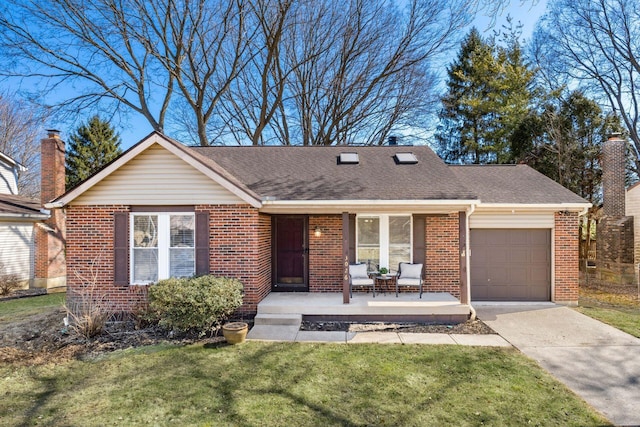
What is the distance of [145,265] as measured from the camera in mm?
7891

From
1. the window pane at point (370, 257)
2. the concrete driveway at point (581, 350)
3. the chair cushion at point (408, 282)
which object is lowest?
the concrete driveway at point (581, 350)

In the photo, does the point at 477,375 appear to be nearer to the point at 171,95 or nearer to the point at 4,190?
the point at 171,95

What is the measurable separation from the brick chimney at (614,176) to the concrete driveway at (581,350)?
6.76 meters

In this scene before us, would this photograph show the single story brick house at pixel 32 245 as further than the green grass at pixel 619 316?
Yes

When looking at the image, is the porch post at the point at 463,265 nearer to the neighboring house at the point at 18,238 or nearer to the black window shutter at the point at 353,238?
the black window shutter at the point at 353,238

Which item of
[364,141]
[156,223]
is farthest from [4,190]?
[364,141]

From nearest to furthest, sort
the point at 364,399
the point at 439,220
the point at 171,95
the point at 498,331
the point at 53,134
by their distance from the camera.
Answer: the point at 364,399 < the point at 498,331 < the point at 439,220 < the point at 53,134 < the point at 171,95

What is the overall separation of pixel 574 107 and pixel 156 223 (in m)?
18.0

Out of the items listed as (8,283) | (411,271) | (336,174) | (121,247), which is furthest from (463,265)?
(8,283)

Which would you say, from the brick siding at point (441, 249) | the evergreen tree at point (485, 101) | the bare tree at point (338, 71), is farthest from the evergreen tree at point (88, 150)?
the evergreen tree at point (485, 101)

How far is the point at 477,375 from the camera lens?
196 inches

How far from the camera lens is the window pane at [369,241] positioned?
9406 millimetres

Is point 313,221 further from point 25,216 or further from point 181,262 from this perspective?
point 25,216

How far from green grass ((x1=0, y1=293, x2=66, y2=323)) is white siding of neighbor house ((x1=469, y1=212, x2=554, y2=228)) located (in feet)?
35.2
